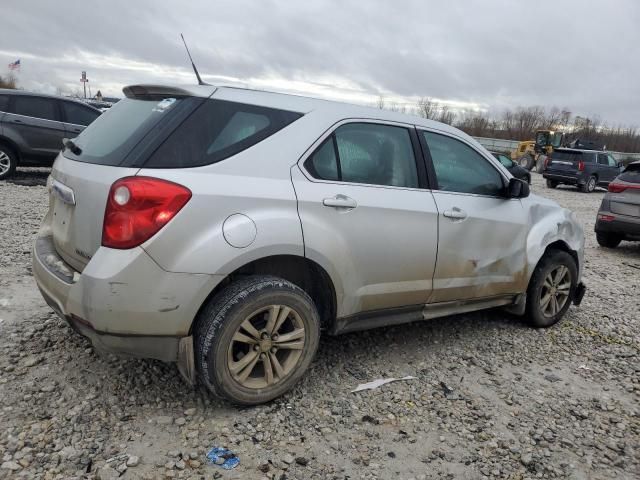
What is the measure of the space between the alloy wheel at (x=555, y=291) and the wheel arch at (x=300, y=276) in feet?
6.98

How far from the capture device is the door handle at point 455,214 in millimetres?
3373

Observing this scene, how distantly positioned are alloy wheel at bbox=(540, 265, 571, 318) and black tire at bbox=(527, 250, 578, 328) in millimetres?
19

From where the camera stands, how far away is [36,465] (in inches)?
89.0

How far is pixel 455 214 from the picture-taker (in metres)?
3.42

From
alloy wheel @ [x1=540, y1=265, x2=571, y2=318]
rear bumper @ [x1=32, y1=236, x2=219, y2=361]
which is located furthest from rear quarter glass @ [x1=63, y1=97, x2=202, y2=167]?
alloy wheel @ [x1=540, y1=265, x2=571, y2=318]

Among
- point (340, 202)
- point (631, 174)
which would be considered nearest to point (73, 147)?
point (340, 202)

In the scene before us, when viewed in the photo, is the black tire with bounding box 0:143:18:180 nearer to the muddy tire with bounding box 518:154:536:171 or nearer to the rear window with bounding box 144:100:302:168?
the rear window with bounding box 144:100:302:168

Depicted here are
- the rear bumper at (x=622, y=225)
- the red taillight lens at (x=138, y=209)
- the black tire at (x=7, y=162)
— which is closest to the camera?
the red taillight lens at (x=138, y=209)

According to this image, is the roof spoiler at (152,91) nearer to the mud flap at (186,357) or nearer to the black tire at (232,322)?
the black tire at (232,322)

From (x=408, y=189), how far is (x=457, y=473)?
164cm

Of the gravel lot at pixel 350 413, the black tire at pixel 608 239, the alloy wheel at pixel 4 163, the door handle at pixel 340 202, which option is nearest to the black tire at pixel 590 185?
the black tire at pixel 608 239

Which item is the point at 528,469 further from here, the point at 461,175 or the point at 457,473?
the point at 461,175

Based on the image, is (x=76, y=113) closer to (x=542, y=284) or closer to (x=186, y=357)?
(x=186, y=357)

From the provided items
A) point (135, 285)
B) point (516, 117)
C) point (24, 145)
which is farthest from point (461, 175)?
point (516, 117)
